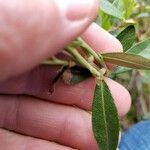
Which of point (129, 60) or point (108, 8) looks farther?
point (108, 8)

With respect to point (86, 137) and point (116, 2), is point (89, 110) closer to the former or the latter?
point (86, 137)

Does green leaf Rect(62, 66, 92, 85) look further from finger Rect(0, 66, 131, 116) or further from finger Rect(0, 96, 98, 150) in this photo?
finger Rect(0, 96, 98, 150)

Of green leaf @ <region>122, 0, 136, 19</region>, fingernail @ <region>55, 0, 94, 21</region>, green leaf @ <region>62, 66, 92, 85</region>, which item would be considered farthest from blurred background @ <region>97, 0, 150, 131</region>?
fingernail @ <region>55, 0, 94, 21</region>

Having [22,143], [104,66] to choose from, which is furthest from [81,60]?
[22,143]

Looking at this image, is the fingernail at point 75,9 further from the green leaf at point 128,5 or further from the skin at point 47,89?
the green leaf at point 128,5

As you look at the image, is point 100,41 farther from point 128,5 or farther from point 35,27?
point 35,27

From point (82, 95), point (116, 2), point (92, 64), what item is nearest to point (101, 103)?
point (92, 64)
